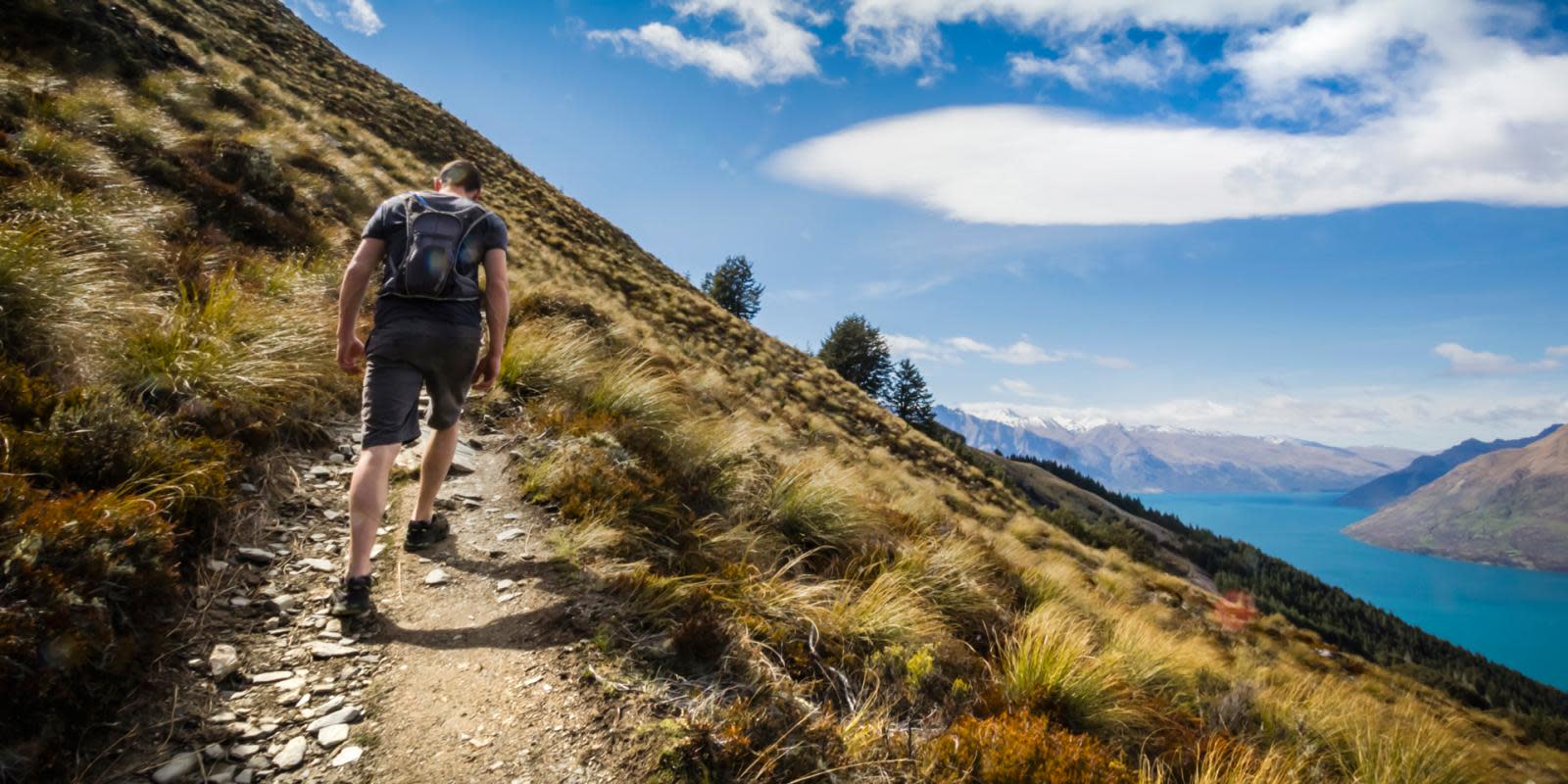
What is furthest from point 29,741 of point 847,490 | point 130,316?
point 847,490

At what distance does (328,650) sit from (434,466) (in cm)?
115

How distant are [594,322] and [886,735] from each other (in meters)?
8.20

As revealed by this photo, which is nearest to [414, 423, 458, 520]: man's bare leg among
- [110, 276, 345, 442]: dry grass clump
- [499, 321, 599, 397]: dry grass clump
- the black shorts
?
the black shorts

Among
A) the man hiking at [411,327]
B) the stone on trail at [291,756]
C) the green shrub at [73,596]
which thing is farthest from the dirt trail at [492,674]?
the green shrub at [73,596]

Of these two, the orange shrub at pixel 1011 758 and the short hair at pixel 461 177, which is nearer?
the orange shrub at pixel 1011 758

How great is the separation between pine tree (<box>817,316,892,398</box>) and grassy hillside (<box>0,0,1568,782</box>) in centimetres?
3899

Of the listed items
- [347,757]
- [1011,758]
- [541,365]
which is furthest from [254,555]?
[1011,758]

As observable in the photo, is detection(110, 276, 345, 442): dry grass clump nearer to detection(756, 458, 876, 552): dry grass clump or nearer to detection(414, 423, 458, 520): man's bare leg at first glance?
detection(414, 423, 458, 520): man's bare leg

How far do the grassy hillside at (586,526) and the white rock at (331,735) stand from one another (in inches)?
28.0

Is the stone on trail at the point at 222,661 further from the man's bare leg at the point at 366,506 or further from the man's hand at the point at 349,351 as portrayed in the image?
the man's hand at the point at 349,351

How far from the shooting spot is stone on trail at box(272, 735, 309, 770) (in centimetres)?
235

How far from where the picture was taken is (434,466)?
376 centimetres

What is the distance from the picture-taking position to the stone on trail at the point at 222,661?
2662 millimetres

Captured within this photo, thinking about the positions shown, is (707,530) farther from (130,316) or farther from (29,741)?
(130,316)
